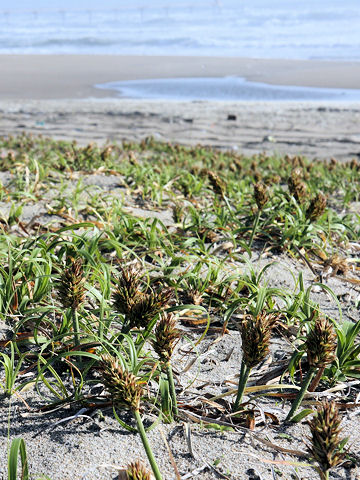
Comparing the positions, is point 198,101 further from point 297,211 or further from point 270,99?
point 297,211

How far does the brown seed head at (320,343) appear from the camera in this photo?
1.58 meters

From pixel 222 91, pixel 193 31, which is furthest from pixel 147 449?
pixel 193 31

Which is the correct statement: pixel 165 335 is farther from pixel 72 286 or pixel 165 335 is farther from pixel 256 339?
pixel 72 286

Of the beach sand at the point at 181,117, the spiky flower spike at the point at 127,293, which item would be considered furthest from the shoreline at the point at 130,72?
the spiky flower spike at the point at 127,293

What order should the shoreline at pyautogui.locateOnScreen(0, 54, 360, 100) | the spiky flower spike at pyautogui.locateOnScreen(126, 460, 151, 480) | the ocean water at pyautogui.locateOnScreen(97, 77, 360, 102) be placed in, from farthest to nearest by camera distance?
1. the shoreline at pyautogui.locateOnScreen(0, 54, 360, 100)
2. the ocean water at pyautogui.locateOnScreen(97, 77, 360, 102)
3. the spiky flower spike at pyautogui.locateOnScreen(126, 460, 151, 480)

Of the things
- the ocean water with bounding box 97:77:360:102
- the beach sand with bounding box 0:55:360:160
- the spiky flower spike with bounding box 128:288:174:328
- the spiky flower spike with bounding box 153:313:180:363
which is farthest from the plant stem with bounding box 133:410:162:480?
the ocean water with bounding box 97:77:360:102

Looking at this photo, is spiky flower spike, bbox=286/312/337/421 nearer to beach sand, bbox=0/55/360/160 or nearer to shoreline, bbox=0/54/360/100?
beach sand, bbox=0/55/360/160

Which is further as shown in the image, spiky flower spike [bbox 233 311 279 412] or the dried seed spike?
the dried seed spike

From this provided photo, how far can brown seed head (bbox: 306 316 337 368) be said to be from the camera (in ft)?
5.17

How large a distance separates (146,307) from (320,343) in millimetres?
557

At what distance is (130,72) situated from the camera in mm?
24828

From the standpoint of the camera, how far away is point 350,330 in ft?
6.63

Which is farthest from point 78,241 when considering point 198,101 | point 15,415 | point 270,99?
point 270,99

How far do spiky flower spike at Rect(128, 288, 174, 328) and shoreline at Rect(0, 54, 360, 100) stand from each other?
17.2 metres
